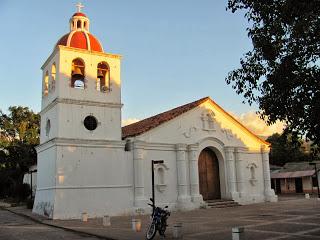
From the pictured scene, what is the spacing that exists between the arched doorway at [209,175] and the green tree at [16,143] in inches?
1005

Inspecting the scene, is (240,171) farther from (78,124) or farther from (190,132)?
(78,124)

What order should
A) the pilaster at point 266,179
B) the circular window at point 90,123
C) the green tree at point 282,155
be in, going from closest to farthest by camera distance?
the circular window at point 90,123 → the pilaster at point 266,179 → the green tree at point 282,155

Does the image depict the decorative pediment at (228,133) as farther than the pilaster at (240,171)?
Yes

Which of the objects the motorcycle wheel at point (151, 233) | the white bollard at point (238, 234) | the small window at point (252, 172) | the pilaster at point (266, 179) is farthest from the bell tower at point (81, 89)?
the white bollard at point (238, 234)

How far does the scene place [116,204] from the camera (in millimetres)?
23375

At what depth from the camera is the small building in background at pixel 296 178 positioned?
43.8m

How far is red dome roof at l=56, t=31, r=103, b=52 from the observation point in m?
24.5

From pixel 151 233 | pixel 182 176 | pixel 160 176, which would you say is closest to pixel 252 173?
pixel 182 176

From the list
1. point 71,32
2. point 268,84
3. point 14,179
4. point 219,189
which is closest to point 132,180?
point 219,189

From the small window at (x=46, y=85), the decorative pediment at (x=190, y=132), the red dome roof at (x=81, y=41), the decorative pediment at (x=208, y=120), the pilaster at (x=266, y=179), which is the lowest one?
the pilaster at (x=266, y=179)

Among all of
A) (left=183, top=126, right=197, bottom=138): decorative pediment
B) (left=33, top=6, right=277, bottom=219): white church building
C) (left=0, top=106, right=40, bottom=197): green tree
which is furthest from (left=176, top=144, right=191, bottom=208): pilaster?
(left=0, top=106, right=40, bottom=197): green tree

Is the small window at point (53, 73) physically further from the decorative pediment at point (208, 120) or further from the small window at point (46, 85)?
the decorative pediment at point (208, 120)

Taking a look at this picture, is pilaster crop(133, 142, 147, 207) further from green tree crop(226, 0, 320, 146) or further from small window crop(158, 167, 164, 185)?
green tree crop(226, 0, 320, 146)

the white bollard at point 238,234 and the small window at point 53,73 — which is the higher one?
the small window at point 53,73
